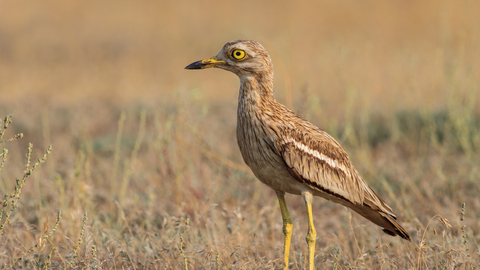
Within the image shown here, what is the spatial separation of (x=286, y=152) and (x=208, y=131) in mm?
4188

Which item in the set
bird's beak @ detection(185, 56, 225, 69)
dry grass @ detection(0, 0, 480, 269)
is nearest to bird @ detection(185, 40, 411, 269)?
bird's beak @ detection(185, 56, 225, 69)

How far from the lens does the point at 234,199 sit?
5.27m

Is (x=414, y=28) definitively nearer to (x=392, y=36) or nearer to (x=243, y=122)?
(x=392, y=36)

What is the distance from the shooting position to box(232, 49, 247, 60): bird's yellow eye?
3457 millimetres

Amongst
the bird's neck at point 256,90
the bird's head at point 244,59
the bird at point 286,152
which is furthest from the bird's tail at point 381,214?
the bird's head at point 244,59

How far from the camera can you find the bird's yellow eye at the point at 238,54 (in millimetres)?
3457

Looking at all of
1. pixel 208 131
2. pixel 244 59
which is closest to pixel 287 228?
pixel 244 59

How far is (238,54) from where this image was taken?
3.47 meters

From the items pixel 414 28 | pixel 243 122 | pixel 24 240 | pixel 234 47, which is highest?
pixel 414 28

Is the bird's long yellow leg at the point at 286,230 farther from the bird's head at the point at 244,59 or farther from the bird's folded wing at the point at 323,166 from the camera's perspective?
the bird's head at the point at 244,59

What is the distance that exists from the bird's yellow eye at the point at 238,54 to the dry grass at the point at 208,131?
3.92 ft

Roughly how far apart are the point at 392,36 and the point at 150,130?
8.34 metres

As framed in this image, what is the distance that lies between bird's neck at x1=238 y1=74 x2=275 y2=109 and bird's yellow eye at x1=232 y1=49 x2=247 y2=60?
15 centimetres

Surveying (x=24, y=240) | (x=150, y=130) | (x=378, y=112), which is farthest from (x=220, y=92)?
(x=24, y=240)
